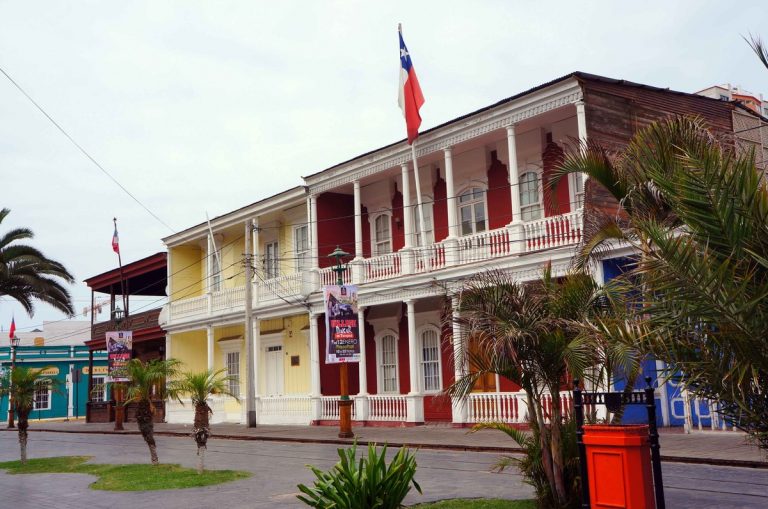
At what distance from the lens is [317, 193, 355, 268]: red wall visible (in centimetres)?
2809

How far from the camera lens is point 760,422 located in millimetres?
5281

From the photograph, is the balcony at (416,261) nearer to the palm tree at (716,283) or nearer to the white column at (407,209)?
the white column at (407,209)

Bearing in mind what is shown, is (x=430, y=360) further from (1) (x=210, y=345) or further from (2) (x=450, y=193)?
(1) (x=210, y=345)

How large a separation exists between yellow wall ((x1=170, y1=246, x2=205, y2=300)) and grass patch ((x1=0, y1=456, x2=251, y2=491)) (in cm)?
1787

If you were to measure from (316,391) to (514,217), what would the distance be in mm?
10333

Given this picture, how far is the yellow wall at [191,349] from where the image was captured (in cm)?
3600

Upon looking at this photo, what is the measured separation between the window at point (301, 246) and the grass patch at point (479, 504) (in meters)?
19.8

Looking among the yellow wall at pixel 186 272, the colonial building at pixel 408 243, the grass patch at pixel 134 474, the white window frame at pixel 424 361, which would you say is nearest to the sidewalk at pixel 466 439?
the colonial building at pixel 408 243

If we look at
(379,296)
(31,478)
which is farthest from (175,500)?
(379,296)

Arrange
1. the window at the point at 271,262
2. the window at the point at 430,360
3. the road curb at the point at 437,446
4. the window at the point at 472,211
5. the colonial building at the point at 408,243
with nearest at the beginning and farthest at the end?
the road curb at the point at 437,446
the colonial building at the point at 408,243
the window at the point at 472,211
the window at the point at 430,360
the window at the point at 271,262

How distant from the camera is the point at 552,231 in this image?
19.7 meters

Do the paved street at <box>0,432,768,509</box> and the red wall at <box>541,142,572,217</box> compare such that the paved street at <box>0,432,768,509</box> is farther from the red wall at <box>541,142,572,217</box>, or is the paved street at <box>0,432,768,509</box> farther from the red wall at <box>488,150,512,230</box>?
the red wall at <box>488,150,512,230</box>

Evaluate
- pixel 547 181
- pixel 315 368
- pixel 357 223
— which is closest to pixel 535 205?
pixel 547 181

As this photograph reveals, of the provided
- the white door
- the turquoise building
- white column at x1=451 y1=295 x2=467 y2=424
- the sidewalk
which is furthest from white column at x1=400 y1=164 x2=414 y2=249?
the turquoise building
